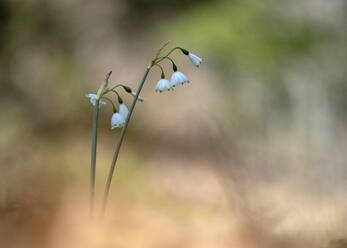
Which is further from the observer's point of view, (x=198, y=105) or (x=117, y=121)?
(x=198, y=105)

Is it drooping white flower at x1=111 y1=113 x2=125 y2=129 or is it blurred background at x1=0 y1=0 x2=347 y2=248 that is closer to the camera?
drooping white flower at x1=111 y1=113 x2=125 y2=129

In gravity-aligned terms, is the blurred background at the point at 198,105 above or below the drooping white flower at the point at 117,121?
above

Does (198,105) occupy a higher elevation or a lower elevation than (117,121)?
higher

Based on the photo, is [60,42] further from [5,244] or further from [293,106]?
[5,244]

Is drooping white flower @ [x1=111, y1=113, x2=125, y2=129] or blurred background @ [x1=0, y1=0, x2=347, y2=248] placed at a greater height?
blurred background @ [x1=0, y1=0, x2=347, y2=248]

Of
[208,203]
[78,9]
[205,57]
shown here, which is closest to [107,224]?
[208,203]

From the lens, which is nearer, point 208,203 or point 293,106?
point 208,203

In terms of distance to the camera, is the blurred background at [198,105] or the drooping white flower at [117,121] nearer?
the drooping white flower at [117,121]

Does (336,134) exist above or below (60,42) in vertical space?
below
